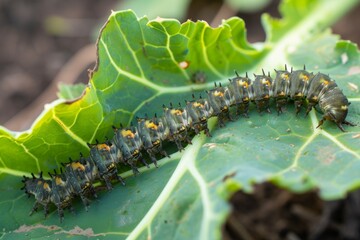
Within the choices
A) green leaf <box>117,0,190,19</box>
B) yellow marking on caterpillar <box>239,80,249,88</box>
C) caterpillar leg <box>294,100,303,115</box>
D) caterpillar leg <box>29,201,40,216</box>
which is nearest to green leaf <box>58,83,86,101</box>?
Answer: caterpillar leg <box>29,201,40,216</box>

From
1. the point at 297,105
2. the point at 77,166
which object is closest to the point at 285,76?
the point at 297,105

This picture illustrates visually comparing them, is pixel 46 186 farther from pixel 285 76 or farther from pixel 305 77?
pixel 305 77

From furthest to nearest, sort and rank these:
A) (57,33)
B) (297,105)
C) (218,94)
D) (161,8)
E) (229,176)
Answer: (57,33) < (161,8) < (218,94) < (297,105) < (229,176)

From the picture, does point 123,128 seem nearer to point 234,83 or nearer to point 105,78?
point 105,78

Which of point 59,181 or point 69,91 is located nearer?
point 59,181

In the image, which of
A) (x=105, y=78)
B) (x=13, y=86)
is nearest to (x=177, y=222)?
(x=105, y=78)

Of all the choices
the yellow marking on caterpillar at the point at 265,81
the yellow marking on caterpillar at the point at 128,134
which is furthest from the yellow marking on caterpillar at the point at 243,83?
the yellow marking on caterpillar at the point at 128,134

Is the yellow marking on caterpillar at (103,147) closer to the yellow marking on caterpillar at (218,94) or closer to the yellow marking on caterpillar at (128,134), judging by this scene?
the yellow marking on caterpillar at (128,134)
